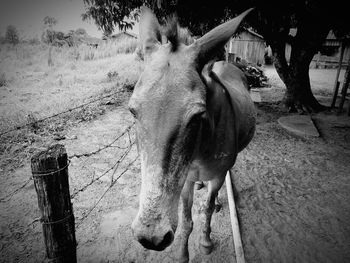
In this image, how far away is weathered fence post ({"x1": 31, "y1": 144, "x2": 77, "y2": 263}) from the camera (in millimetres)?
1554

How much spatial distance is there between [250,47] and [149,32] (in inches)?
1177

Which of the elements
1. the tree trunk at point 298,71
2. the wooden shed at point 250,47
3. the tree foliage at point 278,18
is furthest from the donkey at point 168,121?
the wooden shed at point 250,47

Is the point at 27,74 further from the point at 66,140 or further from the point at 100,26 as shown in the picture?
the point at 66,140

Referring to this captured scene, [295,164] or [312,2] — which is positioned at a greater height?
[312,2]

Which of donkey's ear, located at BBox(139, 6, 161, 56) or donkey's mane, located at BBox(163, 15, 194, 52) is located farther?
donkey's ear, located at BBox(139, 6, 161, 56)

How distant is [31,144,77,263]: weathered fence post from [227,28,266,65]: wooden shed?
29.3m

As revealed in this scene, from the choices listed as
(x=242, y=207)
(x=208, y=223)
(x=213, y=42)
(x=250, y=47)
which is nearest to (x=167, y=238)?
(x=213, y=42)

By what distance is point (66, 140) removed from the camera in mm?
5371

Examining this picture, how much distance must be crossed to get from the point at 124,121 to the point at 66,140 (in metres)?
1.86

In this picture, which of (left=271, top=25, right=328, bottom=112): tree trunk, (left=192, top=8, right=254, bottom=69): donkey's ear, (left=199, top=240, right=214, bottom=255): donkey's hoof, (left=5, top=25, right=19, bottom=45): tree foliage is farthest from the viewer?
(left=5, top=25, right=19, bottom=45): tree foliage

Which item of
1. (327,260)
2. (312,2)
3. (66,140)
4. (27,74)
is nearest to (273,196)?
(327,260)

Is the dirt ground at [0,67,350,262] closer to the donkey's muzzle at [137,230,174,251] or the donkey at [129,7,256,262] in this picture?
the donkey's muzzle at [137,230,174,251]

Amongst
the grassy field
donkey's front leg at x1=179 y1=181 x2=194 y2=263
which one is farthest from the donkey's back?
the grassy field

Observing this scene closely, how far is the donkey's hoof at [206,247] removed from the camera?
9.13ft
